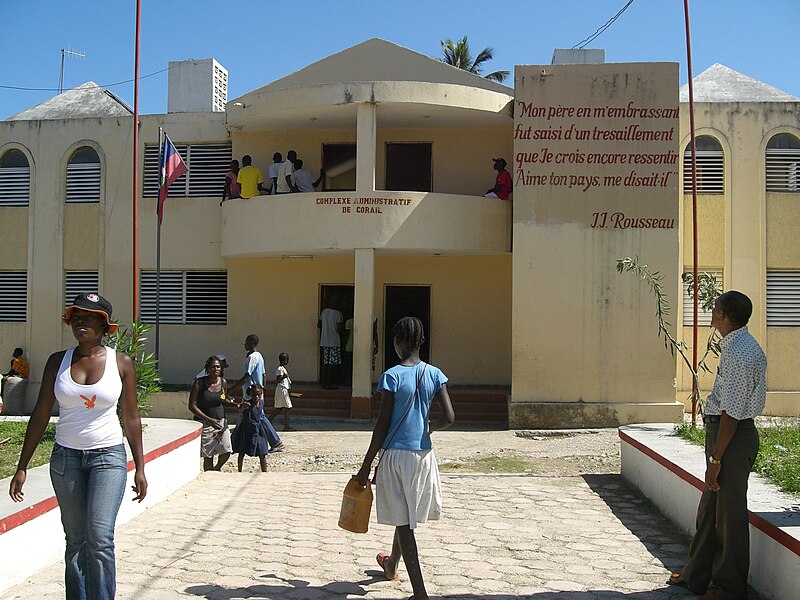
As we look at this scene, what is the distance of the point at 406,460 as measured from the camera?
15.5 ft

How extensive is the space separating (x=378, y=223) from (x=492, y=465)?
5.51 m

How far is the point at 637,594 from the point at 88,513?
3.25 metres

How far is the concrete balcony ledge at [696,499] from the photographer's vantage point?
464 centimetres

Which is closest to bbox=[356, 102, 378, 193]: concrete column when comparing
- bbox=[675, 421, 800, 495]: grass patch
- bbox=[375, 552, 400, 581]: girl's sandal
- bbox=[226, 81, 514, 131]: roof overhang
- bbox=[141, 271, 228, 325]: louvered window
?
bbox=[226, 81, 514, 131]: roof overhang

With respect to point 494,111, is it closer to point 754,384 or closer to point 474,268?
point 474,268

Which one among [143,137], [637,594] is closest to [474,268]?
[143,137]

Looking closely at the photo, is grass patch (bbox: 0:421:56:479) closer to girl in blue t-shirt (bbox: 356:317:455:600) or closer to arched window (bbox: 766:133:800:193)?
girl in blue t-shirt (bbox: 356:317:455:600)

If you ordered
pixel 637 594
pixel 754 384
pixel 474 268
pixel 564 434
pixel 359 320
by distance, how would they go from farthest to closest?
pixel 474 268
pixel 359 320
pixel 564 434
pixel 637 594
pixel 754 384

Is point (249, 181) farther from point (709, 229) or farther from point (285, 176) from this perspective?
point (709, 229)

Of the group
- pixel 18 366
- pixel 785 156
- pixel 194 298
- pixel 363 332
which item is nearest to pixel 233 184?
pixel 194 298

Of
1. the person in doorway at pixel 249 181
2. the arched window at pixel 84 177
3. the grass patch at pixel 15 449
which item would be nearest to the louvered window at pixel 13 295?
the arched window at pixel 84 177

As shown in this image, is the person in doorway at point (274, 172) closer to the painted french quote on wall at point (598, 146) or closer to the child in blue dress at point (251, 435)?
the painted french quote on wall at point (598, 146)

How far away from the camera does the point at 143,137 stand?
57.2 ft

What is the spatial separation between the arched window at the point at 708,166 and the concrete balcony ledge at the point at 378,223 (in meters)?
3.79
